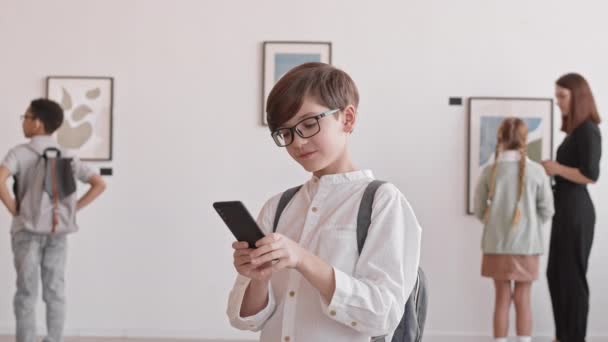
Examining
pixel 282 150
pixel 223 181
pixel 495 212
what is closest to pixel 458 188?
pixel 495 212

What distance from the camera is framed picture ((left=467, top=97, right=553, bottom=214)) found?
582cm

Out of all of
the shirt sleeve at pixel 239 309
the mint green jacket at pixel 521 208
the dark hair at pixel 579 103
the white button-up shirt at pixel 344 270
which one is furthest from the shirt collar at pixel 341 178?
the dark hair at pixel 579 103

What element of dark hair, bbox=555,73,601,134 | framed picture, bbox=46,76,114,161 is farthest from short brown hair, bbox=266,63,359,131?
framed picture, bbox=46,76,114,161

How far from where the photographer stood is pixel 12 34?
19.6 ft

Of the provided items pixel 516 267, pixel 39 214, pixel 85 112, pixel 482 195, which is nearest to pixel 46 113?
pixel 39 214

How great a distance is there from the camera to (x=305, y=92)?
5.13 feet

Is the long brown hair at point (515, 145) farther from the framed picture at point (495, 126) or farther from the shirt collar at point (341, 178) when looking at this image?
the shirt collar at point (341, 178)

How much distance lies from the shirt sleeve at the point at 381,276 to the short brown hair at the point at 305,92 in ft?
0.76

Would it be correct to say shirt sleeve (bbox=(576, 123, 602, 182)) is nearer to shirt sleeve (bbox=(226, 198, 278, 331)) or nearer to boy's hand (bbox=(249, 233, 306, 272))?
shirt sleeve (bbox=(226, 198, 278, 331))

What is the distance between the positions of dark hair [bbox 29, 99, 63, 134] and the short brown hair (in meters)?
3.50

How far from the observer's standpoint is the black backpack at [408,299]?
1555 millimetres

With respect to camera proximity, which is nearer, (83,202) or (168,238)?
(83,202)

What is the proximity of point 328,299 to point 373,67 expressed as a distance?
15.0 feet

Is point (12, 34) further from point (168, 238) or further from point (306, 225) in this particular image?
point (306, 225)
